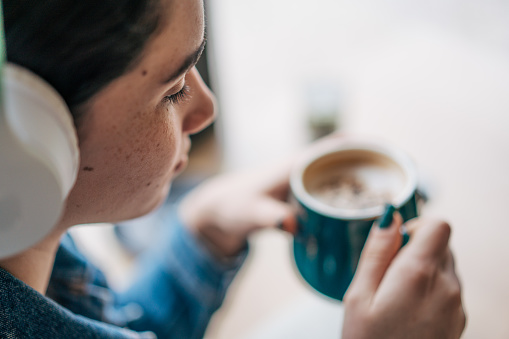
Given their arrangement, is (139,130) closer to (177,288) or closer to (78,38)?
(78,38)

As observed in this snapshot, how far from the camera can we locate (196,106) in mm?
386

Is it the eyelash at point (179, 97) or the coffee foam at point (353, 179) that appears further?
the coffee foam at point (353, 179)

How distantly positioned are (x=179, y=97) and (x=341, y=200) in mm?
210

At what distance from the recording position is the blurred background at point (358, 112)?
Result: 66 centimetres

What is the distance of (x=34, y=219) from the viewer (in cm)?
24

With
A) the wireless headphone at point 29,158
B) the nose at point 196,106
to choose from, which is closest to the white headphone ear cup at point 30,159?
the wireless headphone at point 29,158

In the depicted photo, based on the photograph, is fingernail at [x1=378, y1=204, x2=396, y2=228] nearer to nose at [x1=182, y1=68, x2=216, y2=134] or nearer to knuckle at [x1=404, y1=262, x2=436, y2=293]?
knuckle at [x1=404, y1=262, x2=436, y2=293]

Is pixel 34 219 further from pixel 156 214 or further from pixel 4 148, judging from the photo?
pixel 156 214

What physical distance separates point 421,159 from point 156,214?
0.51 m

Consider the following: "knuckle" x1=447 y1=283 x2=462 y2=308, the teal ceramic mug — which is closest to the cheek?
the teal ceramic mug

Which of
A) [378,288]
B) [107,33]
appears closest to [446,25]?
[378,288]

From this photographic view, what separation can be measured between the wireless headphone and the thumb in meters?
0.24

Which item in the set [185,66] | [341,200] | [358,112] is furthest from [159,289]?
[358,112]

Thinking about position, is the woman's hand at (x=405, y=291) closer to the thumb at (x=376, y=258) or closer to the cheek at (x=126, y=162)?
the thumb at (x=376, y=258)
